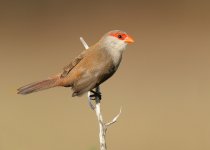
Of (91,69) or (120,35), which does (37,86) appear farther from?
(120,35)

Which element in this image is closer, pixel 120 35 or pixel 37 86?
pixel 37 86

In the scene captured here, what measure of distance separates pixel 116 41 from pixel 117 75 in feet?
12.0

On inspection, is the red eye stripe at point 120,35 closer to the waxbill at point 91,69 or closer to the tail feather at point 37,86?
the waxbill at point 91,69

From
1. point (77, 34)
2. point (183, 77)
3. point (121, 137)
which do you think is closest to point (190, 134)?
point (121, 137)

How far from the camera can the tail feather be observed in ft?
14.7

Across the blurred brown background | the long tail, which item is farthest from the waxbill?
the blurred brown background

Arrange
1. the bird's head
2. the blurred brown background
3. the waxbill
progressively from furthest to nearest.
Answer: the blurred brown background
the bird's head
the waxbill

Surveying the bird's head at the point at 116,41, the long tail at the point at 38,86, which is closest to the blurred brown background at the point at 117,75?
the long tail at the point at 38,86

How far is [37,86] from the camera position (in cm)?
454

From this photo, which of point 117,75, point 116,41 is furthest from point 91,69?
point 117,75

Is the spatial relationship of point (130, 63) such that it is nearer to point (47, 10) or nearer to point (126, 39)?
point (47, 10)

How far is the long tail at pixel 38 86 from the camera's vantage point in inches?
177

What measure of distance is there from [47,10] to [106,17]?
2.55 ft

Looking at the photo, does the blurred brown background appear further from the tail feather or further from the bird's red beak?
the bird's red beak
